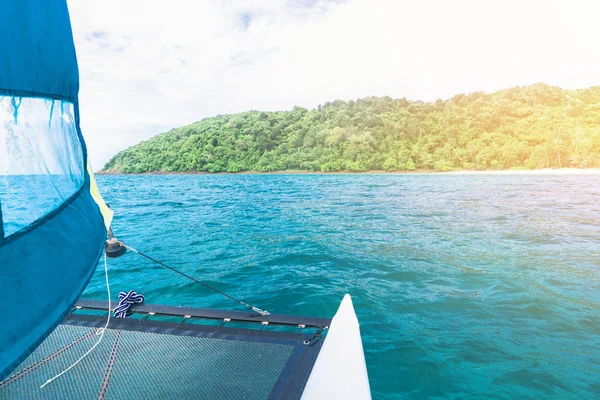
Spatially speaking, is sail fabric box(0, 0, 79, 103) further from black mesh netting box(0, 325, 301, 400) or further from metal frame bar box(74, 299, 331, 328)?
metal frame bar box(74, 299, 331, 328)

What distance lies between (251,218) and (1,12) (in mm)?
14178

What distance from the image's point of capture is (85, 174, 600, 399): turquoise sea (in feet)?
13.1

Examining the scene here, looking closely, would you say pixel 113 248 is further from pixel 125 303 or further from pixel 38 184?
pixel 38 184

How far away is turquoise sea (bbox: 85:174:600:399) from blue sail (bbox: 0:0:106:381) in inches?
129

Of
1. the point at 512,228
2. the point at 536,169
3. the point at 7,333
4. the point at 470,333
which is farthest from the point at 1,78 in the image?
the point at 536,169

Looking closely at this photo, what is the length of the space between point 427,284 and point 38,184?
6503 millimetres

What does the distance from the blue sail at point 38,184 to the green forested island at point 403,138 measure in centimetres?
6292

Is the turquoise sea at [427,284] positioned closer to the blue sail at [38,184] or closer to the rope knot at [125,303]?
the rope knot at [125,303]

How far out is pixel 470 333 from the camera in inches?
188

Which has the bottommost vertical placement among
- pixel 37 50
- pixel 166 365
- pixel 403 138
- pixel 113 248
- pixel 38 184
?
pixel 166 365

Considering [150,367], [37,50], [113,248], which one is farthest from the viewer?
[113,248]

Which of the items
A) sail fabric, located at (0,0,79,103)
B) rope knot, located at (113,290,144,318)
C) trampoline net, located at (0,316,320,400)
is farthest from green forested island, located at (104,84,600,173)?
sail fabric, located at (0,0,79,103)

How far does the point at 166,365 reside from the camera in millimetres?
2666

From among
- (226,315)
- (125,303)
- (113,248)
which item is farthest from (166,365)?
(125,303)
